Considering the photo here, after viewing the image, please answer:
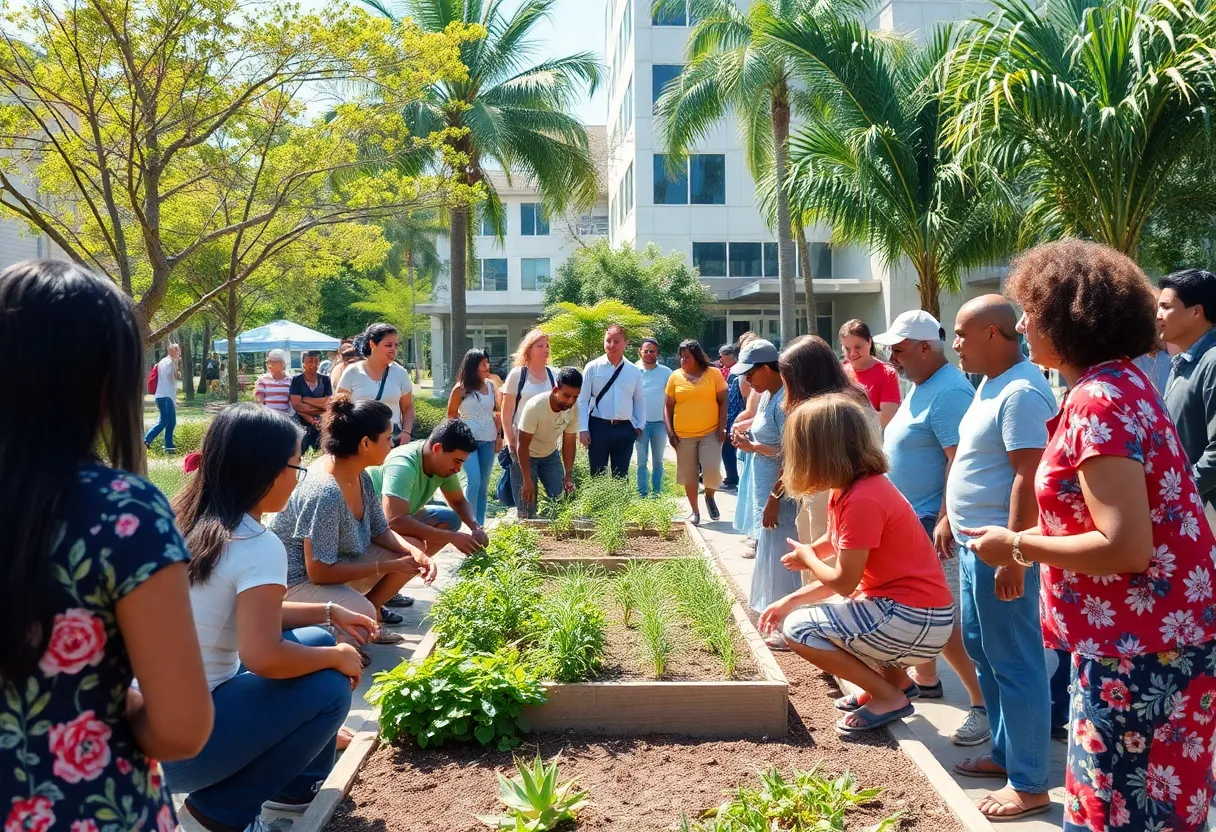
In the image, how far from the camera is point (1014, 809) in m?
3.87

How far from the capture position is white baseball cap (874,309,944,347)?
5016mm

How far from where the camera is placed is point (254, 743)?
3.44 m

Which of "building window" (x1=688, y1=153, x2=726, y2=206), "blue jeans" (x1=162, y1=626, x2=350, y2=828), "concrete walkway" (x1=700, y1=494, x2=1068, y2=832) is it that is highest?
"building window" (x1=688, y1=153, x2=726, y2=206)

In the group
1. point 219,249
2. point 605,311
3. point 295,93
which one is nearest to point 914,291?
point 605,311

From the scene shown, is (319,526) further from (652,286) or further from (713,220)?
(713,220)

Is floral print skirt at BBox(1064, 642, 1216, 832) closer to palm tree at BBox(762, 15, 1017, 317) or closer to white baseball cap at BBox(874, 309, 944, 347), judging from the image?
white baseball cap at BBox(874, 309, 944, 347)

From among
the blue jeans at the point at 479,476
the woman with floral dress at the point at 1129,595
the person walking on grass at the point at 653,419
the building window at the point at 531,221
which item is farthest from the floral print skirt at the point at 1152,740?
the building window at the point at 531,221

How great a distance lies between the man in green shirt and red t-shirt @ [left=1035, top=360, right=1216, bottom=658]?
14.2ft

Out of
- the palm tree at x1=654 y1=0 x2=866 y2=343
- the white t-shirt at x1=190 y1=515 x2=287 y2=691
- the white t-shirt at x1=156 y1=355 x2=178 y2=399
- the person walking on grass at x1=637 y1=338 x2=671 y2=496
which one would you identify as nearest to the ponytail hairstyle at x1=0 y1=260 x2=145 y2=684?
the white t-shirt at x1=190 y1=515 x2=287 y2=691

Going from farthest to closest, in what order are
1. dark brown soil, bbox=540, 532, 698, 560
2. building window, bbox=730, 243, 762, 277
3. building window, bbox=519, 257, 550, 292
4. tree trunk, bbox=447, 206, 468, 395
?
building window, bbox=519, 257, 550, 292
building window, bbox=730, 243, 762, 277
tree trunk, bbox=447, 206, 468, 395
dark brown soil, bbox=540, 532, 698, 560

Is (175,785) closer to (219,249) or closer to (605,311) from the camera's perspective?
(605,311)

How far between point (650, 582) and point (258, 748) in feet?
9.10

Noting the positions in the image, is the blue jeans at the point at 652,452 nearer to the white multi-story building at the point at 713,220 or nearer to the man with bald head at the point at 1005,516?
the man with bald head at the point at 1005,516

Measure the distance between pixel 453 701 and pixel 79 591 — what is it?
2873mm
